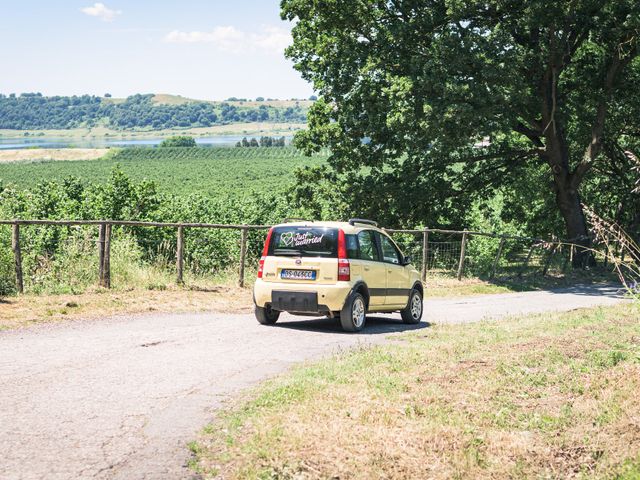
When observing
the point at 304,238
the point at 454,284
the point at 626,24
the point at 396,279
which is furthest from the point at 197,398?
the point at 626,24

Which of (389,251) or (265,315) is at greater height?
(389,251)

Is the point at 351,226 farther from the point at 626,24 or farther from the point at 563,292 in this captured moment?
the point at 626,24

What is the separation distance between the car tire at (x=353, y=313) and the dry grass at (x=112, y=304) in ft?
10.9

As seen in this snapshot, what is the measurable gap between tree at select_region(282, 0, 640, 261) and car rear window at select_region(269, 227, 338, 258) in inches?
396

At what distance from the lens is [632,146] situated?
33156mm

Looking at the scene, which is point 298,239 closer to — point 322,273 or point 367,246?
point 322,273

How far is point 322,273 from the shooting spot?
1314 cm

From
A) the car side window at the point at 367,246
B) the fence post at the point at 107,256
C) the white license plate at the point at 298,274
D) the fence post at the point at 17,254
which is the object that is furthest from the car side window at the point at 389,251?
the fence post at the point at 17,254

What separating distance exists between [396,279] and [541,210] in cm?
2299

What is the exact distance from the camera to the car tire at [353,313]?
13.2m

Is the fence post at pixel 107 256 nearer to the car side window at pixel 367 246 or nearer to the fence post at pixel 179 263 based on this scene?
the fence post at pixel 179 263

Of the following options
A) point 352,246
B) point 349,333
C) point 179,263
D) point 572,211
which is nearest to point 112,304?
point 179,263

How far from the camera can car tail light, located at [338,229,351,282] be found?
13.1 m

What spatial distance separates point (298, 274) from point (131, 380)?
4.85 m
